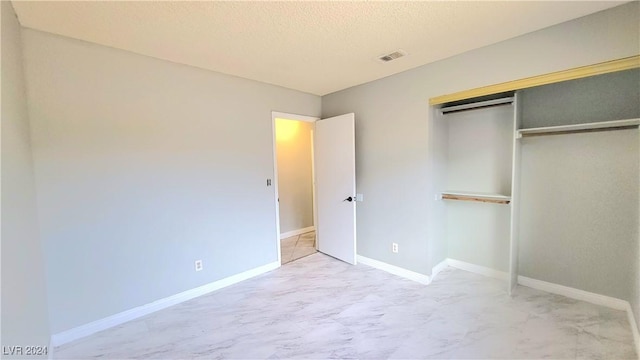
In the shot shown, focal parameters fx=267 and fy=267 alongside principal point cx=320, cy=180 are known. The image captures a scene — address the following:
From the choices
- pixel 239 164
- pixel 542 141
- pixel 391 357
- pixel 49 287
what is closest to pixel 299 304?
pixel 391 357

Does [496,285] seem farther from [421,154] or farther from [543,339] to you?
[421,154]

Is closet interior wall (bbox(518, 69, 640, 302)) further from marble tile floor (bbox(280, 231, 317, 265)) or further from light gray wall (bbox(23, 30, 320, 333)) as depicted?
light gray wall (bbox(23, 30, 320, 333))

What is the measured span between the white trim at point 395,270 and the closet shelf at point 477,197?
100cm

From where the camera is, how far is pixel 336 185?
12.5ft

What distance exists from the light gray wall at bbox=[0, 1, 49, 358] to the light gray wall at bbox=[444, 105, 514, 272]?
143 inches

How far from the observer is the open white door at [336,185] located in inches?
142

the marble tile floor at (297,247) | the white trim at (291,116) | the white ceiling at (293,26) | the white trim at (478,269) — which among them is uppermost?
the white ceiling at (293,26)

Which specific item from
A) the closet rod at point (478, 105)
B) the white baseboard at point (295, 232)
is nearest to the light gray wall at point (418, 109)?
the closet rod at point (478, 105)

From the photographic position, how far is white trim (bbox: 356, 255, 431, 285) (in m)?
3.09

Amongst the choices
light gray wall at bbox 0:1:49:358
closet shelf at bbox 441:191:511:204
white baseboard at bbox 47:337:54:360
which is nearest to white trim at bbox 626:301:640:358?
closet shelf at bbox 441:191:511:204

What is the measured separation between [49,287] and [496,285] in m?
4.18

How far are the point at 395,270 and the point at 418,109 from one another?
1964 millimetres

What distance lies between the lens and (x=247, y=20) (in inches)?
74.4

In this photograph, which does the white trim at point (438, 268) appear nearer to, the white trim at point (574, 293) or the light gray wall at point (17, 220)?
the white trim at point (574, 293)
